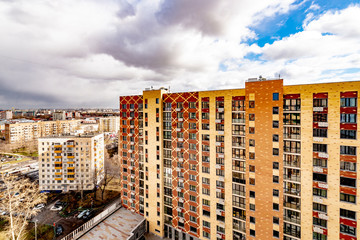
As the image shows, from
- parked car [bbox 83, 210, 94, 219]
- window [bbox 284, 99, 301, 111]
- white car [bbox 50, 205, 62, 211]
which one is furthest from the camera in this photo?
white car [bbox 50, 205, 62, 211]

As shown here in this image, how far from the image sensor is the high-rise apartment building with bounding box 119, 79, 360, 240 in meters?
20.9

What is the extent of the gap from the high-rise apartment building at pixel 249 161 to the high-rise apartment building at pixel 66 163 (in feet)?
86.9

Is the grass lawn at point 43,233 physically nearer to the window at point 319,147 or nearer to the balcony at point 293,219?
the balcony at point 293,219

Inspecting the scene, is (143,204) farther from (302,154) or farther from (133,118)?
(302,154)

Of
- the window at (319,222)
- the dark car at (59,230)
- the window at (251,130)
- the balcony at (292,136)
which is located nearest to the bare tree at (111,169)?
Result: the dark car at (59,230)

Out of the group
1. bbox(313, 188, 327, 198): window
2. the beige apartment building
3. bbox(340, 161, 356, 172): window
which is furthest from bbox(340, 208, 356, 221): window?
the beige apartment building

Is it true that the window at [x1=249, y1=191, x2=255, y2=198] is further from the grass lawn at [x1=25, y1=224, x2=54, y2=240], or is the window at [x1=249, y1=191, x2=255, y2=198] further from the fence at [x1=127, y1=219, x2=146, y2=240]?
the grass lawn at [x1=25, y1=224, x2=54, y2=240]

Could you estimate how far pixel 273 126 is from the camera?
23.8 m

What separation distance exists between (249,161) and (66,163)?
55.3 m

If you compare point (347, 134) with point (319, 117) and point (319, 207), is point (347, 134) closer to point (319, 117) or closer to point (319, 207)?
point (319, 117)

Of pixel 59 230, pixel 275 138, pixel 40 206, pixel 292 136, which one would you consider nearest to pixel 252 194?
pixel 275 138

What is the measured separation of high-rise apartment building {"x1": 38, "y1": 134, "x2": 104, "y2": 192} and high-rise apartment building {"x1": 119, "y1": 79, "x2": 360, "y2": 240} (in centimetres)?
2648

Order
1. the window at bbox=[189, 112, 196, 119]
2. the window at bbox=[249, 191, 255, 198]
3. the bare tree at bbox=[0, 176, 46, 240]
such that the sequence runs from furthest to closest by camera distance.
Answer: the window at bbox=[189, 112, 196, 119]
the bare tree at bbox=[0, 176, 46, 240]
the window at bbox=[249, 191, 255, 198]

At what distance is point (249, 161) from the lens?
1001 inches
